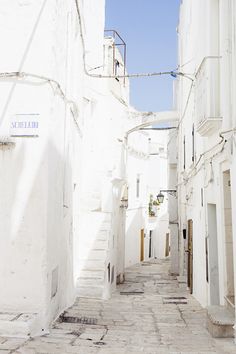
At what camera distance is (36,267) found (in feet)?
18.2

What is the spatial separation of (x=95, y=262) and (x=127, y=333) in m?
5.03

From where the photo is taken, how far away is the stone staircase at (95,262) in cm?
963

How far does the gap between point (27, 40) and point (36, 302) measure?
396cm

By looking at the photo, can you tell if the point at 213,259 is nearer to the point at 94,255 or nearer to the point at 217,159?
the point at 217,159

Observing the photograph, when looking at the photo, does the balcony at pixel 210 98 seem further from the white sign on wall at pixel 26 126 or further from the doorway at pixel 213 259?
the white sign on wall at pixel 26 126

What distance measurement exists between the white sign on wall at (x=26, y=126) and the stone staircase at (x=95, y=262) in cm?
527

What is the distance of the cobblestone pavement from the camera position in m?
4.60

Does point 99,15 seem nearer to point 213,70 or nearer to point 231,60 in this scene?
point 213,70

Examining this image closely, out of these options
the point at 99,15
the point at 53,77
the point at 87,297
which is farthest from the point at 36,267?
the point at 99,15

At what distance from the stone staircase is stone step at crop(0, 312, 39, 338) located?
176 inches

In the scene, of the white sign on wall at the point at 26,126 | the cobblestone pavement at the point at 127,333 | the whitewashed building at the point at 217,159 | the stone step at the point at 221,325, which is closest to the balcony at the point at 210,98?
the whitewashed building at the point at 217,159

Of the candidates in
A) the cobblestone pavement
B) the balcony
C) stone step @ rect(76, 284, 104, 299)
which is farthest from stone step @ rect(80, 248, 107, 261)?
the balcony

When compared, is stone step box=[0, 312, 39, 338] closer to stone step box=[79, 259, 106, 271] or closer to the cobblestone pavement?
the cobblestone pavement

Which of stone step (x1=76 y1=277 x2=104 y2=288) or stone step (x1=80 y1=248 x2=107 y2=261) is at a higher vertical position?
stone step (x1=80 y1=248 x2=107 y2=261)
